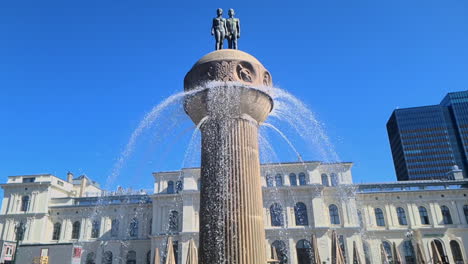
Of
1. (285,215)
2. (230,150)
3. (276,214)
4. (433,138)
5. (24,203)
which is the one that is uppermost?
(433,138)

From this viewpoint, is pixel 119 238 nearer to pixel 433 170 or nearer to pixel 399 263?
pixel 399 263

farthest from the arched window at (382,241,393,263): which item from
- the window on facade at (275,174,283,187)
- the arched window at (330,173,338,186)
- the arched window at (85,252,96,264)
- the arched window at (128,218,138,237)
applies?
the arched window at (85,252,96,264)

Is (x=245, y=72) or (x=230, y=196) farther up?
(x=245, y=72)

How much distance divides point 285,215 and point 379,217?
11.7 m

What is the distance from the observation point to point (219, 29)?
8.05 meters

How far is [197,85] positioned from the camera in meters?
7.20

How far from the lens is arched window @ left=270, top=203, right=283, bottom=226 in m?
37.7

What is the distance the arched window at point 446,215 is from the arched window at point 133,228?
36.6 meters

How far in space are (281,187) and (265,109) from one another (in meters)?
31.9

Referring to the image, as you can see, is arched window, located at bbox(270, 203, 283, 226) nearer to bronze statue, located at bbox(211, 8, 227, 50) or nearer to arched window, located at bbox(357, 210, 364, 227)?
arched window, located at bbox(357, 210, 364, 227)

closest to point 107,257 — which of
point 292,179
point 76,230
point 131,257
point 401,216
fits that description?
point 131,257

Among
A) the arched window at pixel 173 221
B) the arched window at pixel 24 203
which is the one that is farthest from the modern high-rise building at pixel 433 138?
the arched window at pixel 24 203

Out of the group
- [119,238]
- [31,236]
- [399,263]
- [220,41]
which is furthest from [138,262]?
[220,41]

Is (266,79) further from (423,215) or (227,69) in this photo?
(423,215)
